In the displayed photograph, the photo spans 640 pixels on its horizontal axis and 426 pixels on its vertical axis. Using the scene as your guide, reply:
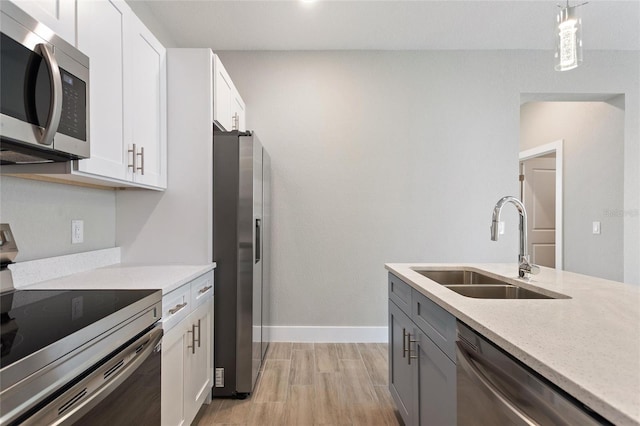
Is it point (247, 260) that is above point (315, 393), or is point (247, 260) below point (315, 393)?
above

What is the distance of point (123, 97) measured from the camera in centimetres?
173

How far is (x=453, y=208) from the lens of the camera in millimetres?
3434

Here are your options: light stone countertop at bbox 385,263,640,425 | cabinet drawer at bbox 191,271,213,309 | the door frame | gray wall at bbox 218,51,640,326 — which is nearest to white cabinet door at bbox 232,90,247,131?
gray wall at bbox 218,51,640,326

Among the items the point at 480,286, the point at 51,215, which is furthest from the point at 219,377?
the point at 480,286

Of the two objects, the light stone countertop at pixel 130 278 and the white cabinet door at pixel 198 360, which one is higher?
the light stone countertop at pixel 130 278

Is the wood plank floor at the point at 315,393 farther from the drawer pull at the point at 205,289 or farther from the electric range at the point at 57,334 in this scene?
the electric range at the point at 57,334

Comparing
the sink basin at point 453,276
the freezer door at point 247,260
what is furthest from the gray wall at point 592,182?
the freezer door at point 247,260

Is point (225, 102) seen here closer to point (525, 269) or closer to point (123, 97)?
point (123, 97)

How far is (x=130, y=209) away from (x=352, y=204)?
77.8 inches

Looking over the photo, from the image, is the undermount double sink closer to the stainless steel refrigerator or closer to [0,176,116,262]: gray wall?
the stainless steel refrigerator

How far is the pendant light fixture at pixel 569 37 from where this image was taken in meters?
1.61

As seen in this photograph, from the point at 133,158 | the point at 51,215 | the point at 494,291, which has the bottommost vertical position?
the point at 494,291

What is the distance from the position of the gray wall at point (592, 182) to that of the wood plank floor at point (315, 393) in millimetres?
2574

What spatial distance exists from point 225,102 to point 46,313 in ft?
6.55
